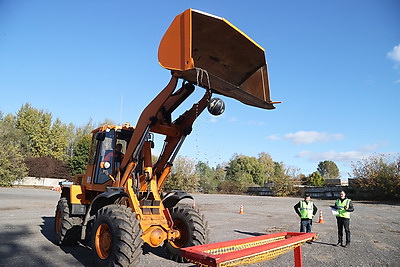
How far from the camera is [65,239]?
23.0 feet

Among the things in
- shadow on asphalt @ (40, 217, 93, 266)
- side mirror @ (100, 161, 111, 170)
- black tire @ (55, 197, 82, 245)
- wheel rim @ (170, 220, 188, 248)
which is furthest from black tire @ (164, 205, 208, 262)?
black tire @ (55, 197, 82, 245)

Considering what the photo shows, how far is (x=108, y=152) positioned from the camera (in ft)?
21.9

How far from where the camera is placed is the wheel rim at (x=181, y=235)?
20.0ft

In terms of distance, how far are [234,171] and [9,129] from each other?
3786cm

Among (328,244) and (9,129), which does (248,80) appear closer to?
(328,244)

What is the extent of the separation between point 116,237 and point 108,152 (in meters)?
2.39

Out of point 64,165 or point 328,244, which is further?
point 64,165

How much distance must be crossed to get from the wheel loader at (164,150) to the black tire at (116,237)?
15 millimetres

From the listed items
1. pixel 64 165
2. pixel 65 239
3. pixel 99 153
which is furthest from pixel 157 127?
pixel 64 165

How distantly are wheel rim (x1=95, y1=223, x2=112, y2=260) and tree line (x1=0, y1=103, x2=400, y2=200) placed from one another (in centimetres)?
2908

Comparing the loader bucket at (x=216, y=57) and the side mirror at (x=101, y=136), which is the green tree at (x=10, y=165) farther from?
the loader bucket at (x=216, y=57)

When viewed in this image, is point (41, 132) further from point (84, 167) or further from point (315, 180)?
point (315, 180)

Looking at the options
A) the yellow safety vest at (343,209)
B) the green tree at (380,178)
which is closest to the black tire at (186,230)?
the yellow safety vest at (343,209)

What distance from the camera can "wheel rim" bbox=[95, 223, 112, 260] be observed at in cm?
513
